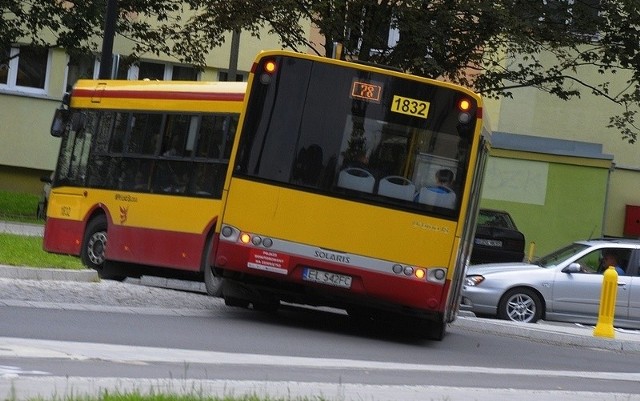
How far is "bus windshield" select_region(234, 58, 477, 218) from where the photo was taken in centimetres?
1454

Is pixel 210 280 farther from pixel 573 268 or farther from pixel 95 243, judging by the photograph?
pixel 573 268

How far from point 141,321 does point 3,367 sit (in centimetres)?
478

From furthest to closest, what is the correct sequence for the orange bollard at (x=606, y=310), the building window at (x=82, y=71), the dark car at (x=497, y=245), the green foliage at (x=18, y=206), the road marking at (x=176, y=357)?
1. the building window at (x=82, y=71)
2. the green foliage at (x=18, y=206)
3. the dark car at (x=497, y=245)
4. the orange bollard at (x=606, y=310)
5. the road marking at (x=176, y=357)

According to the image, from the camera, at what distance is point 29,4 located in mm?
35844

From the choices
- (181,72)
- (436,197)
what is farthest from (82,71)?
(436,197)

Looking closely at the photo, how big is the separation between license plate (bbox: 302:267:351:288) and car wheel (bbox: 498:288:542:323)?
7515 mm

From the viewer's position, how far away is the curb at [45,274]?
1706cm

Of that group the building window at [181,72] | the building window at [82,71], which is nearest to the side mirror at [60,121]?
the building window at [82,71]

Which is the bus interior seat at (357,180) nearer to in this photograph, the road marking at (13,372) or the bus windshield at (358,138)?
the bus windshield at (358,138)

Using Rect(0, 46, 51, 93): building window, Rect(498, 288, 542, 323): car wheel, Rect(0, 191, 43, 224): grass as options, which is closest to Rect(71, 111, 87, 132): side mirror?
Rect(498, 288, 542, 323): car wheel

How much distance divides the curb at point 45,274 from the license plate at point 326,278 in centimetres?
430

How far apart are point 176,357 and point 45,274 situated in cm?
705

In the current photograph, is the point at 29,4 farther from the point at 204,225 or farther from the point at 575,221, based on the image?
the point at 204,225

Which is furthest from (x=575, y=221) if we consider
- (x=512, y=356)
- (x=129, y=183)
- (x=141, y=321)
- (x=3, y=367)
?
(x=3, y=367)
